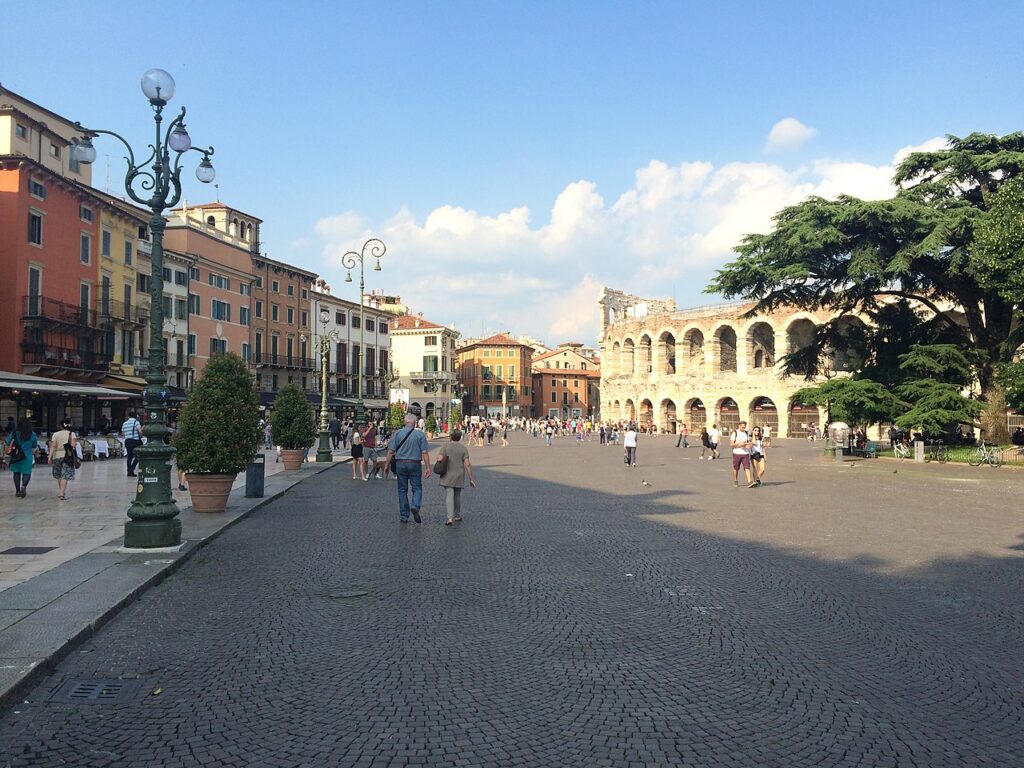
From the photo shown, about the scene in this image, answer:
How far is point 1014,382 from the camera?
82.0ft

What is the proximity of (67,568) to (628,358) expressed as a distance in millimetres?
72412

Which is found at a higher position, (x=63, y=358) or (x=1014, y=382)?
(x=63, y=358)

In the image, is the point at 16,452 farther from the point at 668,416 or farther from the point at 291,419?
the point at 668,416

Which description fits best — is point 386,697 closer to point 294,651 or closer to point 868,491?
point 294,651

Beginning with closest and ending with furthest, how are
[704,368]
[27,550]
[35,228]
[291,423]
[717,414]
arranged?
[27,550]
[291,423]
[35,228]
[717,414]
[704,368]

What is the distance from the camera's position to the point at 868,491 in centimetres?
1803

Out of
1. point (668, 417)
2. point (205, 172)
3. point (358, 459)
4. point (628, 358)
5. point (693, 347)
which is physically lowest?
point (358, 459)

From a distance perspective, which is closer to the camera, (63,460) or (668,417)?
(63,460)

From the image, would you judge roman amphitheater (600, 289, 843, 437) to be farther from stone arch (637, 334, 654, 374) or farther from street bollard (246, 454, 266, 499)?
street bollard (246, 454, 266, 499)

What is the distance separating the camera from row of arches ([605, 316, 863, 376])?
61.0 metres

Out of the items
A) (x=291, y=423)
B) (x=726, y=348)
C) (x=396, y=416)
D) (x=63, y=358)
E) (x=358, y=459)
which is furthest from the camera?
(x=726, y=348)

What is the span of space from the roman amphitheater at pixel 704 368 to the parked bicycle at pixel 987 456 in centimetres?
2788

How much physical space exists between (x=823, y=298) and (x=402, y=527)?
26331 millimetres

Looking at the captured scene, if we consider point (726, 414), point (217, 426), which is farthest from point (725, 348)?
point (217, 426)
